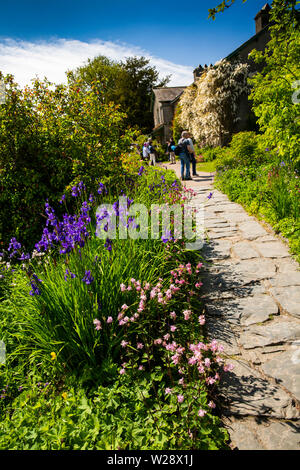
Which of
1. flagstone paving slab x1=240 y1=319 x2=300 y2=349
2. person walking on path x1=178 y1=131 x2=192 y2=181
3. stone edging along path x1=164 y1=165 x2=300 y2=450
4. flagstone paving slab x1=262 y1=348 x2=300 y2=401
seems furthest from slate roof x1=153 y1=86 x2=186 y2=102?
flagstone paving slab x1=262 y1=348 x2=300 y2=401

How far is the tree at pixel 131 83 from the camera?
42.2 meters

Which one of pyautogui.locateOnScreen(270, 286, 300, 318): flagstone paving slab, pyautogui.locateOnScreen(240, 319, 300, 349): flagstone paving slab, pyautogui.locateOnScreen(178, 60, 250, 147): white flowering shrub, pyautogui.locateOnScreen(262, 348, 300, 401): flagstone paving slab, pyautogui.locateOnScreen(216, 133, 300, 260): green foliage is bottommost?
pyautogui.locateOnScreen(262, 348, 300, 401): flagstone paving slab

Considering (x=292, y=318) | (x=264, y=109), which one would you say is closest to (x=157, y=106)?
(x=264, y=109)

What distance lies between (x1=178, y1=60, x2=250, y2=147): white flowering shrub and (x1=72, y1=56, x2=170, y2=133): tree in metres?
21.8

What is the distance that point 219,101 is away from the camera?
1988 cm

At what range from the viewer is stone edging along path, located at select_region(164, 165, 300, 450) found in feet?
6.35

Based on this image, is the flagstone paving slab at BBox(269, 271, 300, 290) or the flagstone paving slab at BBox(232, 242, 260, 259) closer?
the flagstone paving slab at BBox(269, 271, 300, 290)

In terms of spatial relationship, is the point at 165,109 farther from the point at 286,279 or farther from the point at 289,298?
the point at 289,298

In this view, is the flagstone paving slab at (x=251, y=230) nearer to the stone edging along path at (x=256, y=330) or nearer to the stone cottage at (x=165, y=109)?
the stone edging along path at (x=256, y=330)

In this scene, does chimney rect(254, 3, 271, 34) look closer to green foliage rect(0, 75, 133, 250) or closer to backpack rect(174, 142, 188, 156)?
backpack rect(174, 142, 188, 156)

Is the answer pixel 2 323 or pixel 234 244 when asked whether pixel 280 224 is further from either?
pixel 2 323

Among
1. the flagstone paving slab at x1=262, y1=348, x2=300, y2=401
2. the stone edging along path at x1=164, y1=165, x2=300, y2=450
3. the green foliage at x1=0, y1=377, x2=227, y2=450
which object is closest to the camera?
the green foliage at x1=0, y1=377, x2=227, y2=450
